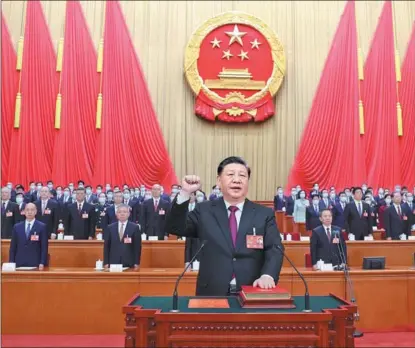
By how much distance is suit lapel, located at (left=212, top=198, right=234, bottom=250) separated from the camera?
1.86 m

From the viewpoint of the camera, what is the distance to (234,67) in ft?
37.9

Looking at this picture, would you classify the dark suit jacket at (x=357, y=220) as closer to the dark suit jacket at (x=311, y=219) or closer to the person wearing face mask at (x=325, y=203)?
the dark suit jacket at (x=311, y=219)

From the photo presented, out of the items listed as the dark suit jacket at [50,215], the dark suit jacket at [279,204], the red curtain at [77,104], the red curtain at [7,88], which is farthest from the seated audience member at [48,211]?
the dark suit jacket at [279,204]

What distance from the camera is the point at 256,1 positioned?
38.4ft

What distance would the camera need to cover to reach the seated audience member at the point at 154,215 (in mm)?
6742

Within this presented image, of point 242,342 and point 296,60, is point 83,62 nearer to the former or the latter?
point 296,60

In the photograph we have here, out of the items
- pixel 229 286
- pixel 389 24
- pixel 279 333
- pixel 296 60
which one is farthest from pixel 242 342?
pixel 389 24

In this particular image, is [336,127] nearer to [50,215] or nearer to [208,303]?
[50,215]

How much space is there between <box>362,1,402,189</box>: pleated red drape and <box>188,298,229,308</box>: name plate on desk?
32.8ft

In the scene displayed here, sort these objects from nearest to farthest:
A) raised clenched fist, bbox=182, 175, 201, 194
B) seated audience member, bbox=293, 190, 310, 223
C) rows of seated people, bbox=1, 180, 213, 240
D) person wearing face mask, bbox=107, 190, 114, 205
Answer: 1. raised clenched fist, bbox=182, 175, 201, 194
2. rows of seated people, bbox=1, 180, 213, 240
3. seated audience member, bbox=293, 190, 310, 223
4. person wearing face mask, bbox=107, 190, 114, 205

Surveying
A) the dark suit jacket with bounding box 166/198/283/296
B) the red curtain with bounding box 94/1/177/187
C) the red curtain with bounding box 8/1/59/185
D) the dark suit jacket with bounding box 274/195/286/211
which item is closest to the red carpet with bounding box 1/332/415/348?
the dark suit jacket with bounding box 166/198/283/296

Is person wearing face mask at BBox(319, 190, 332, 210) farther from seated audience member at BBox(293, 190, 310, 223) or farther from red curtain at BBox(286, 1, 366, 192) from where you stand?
red curtain at BBox(286, 1, 366, 192)

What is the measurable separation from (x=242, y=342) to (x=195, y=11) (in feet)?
37.3

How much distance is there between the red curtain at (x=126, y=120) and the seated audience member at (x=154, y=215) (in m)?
3.81
